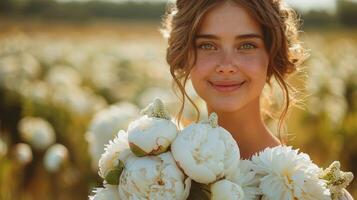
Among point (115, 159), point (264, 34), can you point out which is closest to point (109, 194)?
point (115, 159)

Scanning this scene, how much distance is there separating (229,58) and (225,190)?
46.5 inches

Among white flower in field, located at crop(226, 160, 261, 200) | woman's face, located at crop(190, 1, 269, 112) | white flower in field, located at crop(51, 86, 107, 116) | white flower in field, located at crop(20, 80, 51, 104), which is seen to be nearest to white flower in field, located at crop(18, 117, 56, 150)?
white flower in field, located at crop(51, 86, 107, 116)

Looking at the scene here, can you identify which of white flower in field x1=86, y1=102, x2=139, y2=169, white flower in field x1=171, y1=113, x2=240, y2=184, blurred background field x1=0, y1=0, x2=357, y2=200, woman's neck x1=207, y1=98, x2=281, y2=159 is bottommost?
blurred background field x1=0, y1=0, x2=357, y2=200

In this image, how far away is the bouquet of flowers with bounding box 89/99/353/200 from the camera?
1.73 meters

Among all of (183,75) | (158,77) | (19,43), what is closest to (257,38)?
(183,75)

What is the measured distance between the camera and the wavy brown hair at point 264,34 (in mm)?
2975

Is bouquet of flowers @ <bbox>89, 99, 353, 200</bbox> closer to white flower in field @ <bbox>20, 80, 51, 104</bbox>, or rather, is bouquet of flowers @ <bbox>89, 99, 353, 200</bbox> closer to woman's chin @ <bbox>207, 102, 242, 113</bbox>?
woman's chin @ <bbox>207, 102, 242, 113</bbox>

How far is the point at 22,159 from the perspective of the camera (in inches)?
195

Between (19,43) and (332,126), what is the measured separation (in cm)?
675

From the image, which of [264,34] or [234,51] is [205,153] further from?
[264,34]

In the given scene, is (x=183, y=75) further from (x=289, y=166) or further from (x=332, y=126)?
(x=332, y=126)

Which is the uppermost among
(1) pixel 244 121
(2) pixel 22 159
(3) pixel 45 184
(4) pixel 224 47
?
(4) pixel 224 47

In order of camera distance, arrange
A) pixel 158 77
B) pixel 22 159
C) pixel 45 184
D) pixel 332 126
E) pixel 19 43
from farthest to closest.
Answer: pixel 19 43, pixel 158 77, pixel 332 126, pixel 45 184, pixel 22 159

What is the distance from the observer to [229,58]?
2828 millimetres
